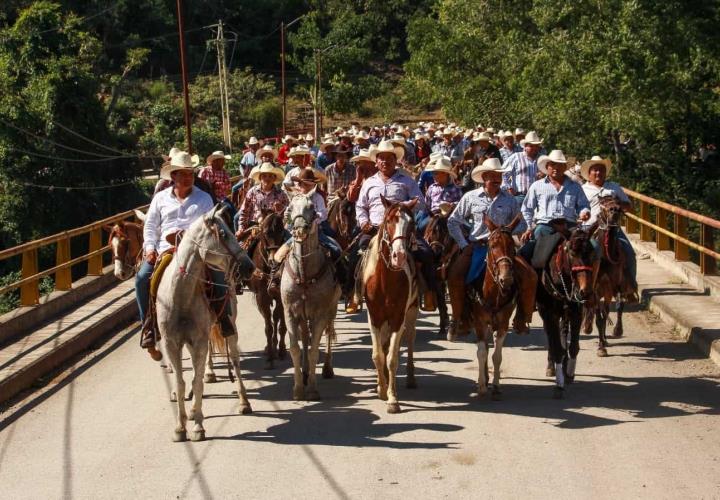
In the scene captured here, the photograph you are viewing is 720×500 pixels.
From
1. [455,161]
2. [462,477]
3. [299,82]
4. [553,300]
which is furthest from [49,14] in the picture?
[299,82]

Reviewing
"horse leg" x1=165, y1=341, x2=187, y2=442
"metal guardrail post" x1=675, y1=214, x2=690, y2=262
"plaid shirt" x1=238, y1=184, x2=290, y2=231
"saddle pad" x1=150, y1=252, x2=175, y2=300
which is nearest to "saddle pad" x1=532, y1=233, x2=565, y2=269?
"plaid shirt" x1=238, y1=184, x2=290, y2=231

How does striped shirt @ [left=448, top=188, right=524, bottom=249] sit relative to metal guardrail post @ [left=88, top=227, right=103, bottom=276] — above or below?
above

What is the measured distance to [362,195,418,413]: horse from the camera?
11195 mm

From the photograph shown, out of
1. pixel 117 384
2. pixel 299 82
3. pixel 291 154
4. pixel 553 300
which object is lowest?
pixel 117 384

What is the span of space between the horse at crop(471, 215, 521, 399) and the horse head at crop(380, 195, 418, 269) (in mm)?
916

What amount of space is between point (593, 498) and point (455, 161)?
18003 millimetres

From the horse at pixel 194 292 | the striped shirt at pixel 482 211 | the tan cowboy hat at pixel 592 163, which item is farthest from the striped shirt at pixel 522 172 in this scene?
the horse at pixel 194 292

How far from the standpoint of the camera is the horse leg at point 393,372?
11.4 meters

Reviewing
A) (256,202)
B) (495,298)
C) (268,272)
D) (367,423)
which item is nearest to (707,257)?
(495,298)

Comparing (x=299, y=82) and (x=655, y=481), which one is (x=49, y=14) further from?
(x=299, y=82)

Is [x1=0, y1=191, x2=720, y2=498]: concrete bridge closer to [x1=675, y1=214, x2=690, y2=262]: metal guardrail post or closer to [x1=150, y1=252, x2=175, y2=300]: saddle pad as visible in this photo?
[x1=150, y1=252, x2=175, y2=300]: saddle pad

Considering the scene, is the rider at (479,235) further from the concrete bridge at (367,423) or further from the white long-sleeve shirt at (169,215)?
the white long-sleeve shirt at (169,215)

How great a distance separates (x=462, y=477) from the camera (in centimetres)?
909

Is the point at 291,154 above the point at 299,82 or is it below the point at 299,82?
below
